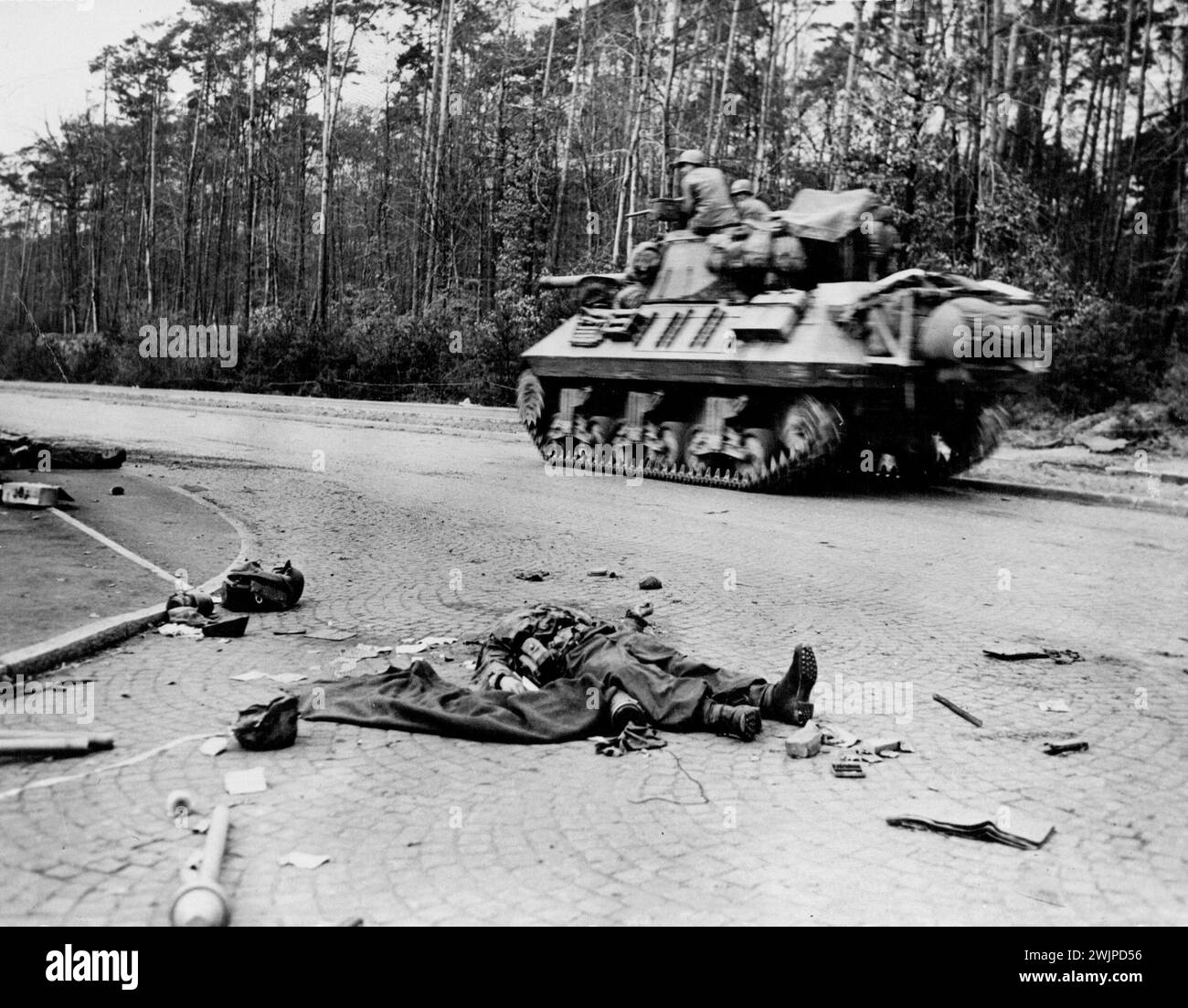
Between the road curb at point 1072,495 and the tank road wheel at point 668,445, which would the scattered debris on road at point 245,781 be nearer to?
the tank road wheel at point 668,445

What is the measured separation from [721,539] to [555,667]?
4.93 meters

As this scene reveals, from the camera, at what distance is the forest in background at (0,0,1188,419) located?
21812 mm

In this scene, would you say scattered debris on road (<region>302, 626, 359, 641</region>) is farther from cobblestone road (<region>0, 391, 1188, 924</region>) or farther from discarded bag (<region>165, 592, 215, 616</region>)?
discarded bag (<region>165, 592, 215, 616</region>)

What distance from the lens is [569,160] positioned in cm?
3341

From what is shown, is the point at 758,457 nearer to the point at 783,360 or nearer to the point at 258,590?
the point at 783,360

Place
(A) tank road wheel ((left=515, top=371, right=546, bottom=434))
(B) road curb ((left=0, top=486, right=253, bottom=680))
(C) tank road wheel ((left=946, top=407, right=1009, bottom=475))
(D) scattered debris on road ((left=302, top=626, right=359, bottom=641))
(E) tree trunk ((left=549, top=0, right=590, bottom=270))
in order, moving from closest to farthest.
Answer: (B) road curb ((left=0, top=486, right=253, bottom=680))
(D) scattered debris on road ((left=302, top=626, right=359, bottom=641))
(C) tank road wheel ((left=946, top=407, right=1009, bottom=475))
(A) tank road wheel ((left=515, top=371, right=546, bottom=434))
(E) tree trunk ((left=549, top=0, right=590, bottom=270))

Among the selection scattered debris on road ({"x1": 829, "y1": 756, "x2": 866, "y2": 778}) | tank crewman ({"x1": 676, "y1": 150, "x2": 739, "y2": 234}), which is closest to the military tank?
tank crewman ({"x1": 676, "y1": 150, "x2": 739, "y2": 234})

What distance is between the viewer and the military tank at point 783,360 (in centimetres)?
1324

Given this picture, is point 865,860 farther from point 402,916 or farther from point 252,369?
point 252,369

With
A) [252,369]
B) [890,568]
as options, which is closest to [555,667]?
[890,568]

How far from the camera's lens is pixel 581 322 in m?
16.8

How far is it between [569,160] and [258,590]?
28492 millimetres

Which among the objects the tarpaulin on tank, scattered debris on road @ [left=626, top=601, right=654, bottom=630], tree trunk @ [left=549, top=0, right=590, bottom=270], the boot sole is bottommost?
scattered debris on road @ [left=626, top=601, right=654, bottom=630]

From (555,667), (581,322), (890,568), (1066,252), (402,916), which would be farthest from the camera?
(1066,252)
